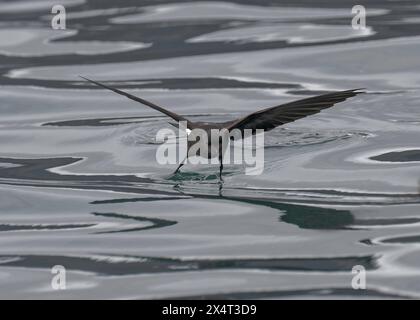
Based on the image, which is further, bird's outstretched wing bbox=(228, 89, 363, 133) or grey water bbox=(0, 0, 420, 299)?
bird's outstretched wing bbox=(228, 89, 363, 133)

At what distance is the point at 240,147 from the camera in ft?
33.4

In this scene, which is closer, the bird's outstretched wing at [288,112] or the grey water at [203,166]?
the grey water at [203,166]

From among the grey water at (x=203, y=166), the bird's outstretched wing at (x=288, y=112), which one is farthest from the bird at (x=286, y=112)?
the grey water at (x=203, y=166)

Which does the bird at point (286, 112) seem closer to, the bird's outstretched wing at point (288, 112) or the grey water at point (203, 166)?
the bird's outstretched wing at point (288, 112)

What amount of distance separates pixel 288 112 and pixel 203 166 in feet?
4.06

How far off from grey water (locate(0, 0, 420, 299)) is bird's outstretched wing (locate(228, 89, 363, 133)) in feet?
1.74

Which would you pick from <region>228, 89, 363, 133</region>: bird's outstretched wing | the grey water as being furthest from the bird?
the grey water

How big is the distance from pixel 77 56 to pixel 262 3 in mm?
2421

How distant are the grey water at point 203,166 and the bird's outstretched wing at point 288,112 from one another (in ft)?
1.74

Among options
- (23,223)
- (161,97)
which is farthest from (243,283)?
(161,97)

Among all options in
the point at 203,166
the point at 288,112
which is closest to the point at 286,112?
the point at 288,112

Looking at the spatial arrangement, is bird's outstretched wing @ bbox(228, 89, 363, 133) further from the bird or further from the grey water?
the grey water

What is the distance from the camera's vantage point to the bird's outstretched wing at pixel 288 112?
27.7ft

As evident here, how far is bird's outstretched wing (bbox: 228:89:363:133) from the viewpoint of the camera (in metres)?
8.43
